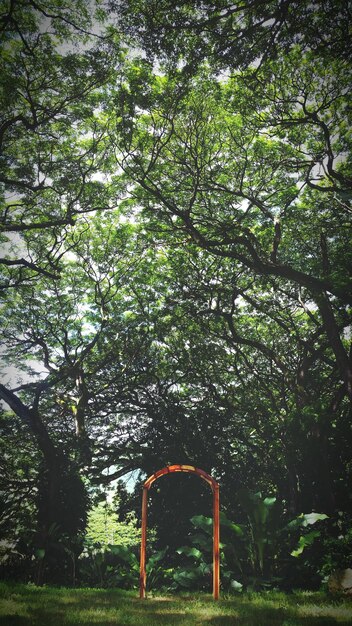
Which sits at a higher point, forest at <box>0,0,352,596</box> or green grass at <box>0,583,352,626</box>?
forest at <box>0,0,352,596</box>

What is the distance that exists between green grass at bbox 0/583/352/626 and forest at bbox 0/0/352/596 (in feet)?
6.74

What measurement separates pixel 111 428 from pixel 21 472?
3502 millimetres

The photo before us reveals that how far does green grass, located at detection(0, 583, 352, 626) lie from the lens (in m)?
5.70

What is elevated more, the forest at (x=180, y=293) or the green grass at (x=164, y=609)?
the forest at (x=180, y=293)

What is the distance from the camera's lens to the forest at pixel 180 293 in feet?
30.8

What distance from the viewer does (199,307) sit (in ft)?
48.0

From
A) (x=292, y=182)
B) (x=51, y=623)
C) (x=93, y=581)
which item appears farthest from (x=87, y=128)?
(x=93, y=581)

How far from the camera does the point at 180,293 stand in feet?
47.3

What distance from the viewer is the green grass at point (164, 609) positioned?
5.70 metres

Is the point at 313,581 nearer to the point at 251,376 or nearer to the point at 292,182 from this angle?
the point at 251,376

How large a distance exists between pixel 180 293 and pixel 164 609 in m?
9.46

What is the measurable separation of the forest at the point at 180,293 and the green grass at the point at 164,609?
205cm

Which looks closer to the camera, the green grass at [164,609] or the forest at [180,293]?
the green grass at [164,609]

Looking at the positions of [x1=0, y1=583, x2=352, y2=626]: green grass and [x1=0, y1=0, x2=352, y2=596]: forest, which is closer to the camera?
[x1=0, y1=583, x2=352, y2=626]: green grass
